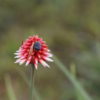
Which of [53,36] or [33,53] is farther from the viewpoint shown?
[53,36]

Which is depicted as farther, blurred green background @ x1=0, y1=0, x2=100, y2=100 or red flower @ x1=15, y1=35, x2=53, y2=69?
blurred green background @ x1=0, y1=0, x2=100, y2=100

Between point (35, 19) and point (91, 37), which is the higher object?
point (35, 19)

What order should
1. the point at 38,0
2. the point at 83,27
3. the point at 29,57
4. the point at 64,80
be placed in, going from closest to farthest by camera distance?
1. the point at 29,57
2. the point at 64,80
3. the point at 83,27
4. the point at 38,0

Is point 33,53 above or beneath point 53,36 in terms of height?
beneath

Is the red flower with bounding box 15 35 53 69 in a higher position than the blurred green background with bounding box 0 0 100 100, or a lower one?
lower

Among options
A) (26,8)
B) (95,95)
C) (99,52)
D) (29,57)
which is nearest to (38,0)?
(26,8)

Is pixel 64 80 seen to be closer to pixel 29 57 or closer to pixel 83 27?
pixel 83 27
